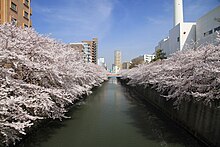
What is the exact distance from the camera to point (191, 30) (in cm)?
3058

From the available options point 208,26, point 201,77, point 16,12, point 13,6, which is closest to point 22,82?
point 201,77

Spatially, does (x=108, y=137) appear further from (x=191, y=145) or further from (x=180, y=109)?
(x=180, y=109)

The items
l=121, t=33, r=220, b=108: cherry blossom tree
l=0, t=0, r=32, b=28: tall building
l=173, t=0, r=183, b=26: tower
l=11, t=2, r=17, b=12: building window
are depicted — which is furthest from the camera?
l=173, t=0, r=183, b=26: tower

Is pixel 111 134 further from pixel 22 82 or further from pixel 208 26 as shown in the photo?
pixel 208 26

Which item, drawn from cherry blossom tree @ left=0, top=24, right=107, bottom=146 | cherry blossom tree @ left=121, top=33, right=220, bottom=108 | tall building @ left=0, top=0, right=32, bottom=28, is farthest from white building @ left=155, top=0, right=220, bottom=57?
tall building @ left=0, top=0, right=32, bottom=28

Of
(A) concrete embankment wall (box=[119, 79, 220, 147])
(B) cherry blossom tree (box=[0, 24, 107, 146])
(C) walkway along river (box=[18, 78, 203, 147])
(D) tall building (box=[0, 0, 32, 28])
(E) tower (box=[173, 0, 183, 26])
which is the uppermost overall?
(E) tower (box=[173, 0, 183, 26])

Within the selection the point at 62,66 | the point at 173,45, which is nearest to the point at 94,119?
the point at 62,66

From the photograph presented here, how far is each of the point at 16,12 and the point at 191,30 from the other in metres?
25.9

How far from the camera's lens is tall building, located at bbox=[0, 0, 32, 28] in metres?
17.2

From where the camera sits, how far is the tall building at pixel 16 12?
17.2 metres

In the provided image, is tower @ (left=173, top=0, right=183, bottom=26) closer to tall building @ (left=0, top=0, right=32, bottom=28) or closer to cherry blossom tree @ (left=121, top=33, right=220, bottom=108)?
tall building @ (left=0, top=0, right=32, bottom=28)

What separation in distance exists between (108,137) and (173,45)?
30950mm

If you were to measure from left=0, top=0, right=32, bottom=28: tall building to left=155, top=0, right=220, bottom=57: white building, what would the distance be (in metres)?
18.0

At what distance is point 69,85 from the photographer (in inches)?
345
